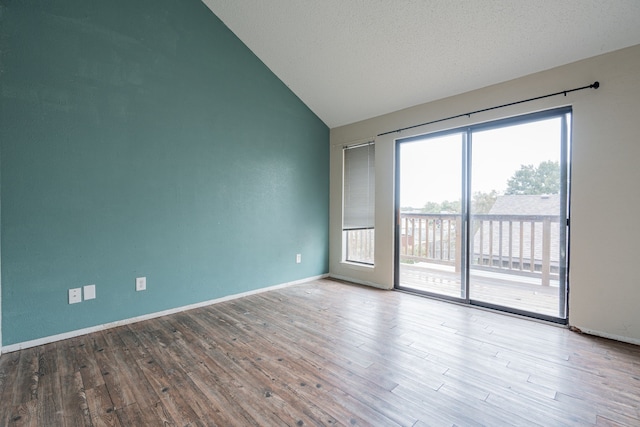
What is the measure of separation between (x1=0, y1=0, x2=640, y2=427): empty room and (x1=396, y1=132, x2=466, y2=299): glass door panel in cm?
4

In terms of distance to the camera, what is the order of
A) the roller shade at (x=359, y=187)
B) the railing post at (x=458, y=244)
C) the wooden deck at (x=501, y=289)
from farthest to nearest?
the roller shade at (x=359, y=187)
the railing post at (x=458, y=244)
the wooden deck at (x=501, y=289)

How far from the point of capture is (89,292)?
2523mm

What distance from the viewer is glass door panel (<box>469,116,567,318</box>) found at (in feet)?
9.05

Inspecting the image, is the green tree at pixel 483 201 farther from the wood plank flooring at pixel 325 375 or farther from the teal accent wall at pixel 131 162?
the teal accent wall at pixel 131 162

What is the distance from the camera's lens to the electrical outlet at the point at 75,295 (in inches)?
95.9

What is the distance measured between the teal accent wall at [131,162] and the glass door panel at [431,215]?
167cm

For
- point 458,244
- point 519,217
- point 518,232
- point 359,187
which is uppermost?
point 359,187

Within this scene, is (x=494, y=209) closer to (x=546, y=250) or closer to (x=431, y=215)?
(x=546, y=250)

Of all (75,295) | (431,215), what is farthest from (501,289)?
(75,295)

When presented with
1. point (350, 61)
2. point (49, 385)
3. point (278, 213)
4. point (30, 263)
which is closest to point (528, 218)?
point (350, 61)

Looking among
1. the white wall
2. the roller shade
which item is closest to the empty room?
the white wall

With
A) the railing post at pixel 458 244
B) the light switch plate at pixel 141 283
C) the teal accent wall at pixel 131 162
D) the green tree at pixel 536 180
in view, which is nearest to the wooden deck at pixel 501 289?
the railing post at pixel 458 244

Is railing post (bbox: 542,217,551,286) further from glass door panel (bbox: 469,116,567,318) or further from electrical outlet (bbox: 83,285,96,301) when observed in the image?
electrical outlet (bbox: 83,285,96,301)

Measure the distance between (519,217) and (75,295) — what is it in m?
4.25
